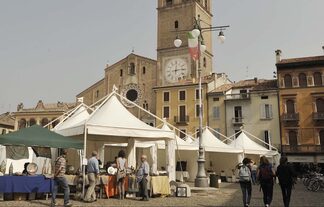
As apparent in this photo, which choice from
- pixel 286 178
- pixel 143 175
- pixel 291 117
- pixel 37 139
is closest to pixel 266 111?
pixel 291 117

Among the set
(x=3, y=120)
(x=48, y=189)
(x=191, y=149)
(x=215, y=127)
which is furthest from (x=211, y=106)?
(x=3, y=120)

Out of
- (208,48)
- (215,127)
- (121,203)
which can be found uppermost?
(208,48)

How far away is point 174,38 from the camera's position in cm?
4666

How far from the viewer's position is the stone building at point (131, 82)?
4528 cm

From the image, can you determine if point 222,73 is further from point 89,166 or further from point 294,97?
point 89,166

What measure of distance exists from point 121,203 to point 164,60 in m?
36.2

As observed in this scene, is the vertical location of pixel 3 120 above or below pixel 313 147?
above

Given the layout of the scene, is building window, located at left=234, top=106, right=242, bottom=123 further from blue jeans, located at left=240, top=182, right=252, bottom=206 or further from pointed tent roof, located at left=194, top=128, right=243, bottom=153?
blue jeans, located at left=240, top=182, right=252, bottom=206

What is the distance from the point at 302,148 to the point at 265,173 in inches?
1077

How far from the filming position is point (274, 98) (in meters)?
37.0

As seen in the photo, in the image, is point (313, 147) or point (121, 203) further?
point (313, 147)

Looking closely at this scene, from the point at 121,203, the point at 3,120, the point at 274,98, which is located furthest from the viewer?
the point at 3,120

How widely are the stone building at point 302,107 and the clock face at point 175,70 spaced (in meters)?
12.1

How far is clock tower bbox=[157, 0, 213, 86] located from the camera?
148 feet
